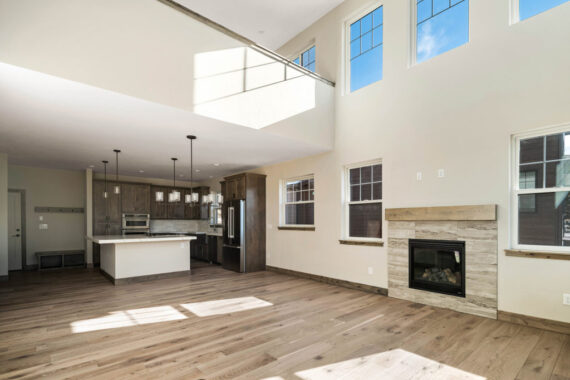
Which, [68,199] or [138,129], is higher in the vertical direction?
[138,129]

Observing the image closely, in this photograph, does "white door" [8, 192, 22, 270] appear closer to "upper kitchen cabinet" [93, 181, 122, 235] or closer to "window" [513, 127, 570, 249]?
"upper kitchen cabinet" [93, 181, 122, 235]

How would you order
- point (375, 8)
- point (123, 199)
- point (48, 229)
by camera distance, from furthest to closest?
1. point (123, 199)
2. point (48, 229)
3. point (375, 8)

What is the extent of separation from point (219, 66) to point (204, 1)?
2995 mm

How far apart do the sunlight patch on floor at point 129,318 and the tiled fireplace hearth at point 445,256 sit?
3.21m

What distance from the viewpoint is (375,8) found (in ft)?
17.6

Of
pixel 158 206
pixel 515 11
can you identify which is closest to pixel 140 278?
pixel 158 206

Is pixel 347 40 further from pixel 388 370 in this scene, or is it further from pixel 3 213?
pixel 3 213

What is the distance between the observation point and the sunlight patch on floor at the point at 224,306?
160 inches

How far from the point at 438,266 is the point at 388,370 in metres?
2.27

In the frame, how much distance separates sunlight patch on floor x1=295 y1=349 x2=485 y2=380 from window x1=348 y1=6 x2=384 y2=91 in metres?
4.34

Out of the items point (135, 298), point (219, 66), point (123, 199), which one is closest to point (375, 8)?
point (219, 66)

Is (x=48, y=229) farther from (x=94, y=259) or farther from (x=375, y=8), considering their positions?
(x=375, y=8)

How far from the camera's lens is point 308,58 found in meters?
6.79

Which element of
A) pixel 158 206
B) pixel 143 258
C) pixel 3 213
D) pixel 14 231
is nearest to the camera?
pixel 3 213
